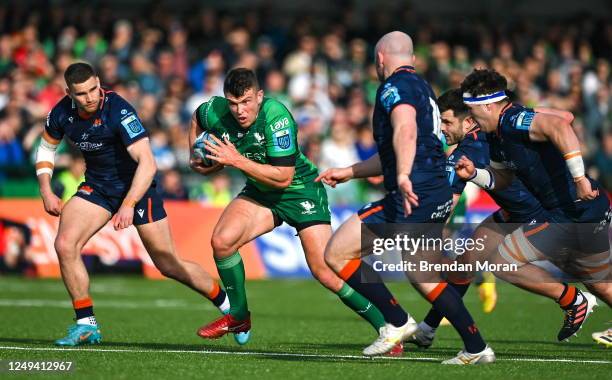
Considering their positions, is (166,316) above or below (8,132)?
below

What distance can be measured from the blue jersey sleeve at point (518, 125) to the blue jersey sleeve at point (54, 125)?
421 centimetres

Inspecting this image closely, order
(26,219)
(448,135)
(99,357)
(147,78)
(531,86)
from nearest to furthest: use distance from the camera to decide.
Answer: (99,357) → (448,135) → (26,219) → (147,78) → (531,86)

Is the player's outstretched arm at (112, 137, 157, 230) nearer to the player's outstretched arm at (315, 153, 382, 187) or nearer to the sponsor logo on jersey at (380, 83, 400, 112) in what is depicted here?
the player's outstretched arm at (315, 153, 382, 187)

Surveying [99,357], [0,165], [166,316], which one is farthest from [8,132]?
[99,357]

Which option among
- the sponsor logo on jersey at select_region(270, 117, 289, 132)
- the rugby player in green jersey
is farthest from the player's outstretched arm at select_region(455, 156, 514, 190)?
the sponsor logo on jersey at select_region(270, 117, 289, 132)

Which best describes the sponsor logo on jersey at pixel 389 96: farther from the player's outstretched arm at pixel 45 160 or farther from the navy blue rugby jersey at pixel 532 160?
the player's outstretched arm at pixel 45 160

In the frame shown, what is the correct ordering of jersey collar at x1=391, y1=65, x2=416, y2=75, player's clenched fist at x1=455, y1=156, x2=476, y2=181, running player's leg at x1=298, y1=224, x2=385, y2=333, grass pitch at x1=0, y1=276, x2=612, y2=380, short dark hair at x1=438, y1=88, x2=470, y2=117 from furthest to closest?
short dark hair at x1=438, y1=88, x2=470, y2=117 < running player's leg at x1=298, y1=224, x2=385, y2=333 < player's clenched fist at x1=455, y1=156, x2=476, y2=181 < jersey collar at x1=391, y1=65, x2=416, y2=75 < grass pitch at x1=0, y1=276, x2=612, y2=380

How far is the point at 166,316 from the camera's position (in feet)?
43.9

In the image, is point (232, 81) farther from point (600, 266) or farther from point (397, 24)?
point (397, 24)

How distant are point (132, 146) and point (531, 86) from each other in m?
15.1

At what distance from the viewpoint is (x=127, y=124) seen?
1038 centimetres

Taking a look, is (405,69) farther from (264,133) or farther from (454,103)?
(454,103)

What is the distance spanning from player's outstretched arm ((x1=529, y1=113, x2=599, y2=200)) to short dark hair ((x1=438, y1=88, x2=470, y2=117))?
61.7 inches

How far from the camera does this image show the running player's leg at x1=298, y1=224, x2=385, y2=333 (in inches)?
389
